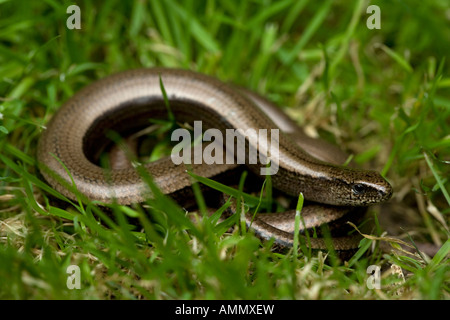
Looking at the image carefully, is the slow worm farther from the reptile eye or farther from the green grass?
the green grass

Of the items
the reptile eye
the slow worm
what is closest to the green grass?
the slow worm

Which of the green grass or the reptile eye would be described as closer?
the green grass

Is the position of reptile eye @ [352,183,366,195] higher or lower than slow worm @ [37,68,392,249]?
lower

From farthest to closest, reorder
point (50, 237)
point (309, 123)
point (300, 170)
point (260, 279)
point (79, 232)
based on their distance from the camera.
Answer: point (309, 123), point (300, 170), point (50, 237), point (79, 232), point (260, 279)

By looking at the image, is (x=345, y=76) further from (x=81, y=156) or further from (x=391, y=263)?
(x=81, y=156)

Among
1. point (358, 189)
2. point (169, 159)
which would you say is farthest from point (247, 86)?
point (358, 189)

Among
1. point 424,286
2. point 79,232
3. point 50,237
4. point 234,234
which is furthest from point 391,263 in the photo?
point 50,237

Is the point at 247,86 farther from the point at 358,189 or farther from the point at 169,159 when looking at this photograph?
the point at 358,189
